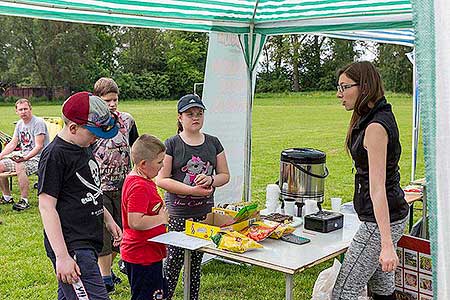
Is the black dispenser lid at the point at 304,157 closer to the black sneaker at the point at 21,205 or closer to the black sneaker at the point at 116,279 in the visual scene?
the black sneaker at the point at 116,279

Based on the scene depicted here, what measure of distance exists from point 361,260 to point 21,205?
16.7ft

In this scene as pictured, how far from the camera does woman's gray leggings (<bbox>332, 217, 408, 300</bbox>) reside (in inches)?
101

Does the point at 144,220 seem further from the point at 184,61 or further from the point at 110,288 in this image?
the point at 184,61

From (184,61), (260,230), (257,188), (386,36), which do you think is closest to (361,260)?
(260,230)

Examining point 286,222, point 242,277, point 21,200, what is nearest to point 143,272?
point 286,222

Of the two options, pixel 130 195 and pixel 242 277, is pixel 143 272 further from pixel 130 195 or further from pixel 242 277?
pixel 242 277

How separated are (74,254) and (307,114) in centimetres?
1787

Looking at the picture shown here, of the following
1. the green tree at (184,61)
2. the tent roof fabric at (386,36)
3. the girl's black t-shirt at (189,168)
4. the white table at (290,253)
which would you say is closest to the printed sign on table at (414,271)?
the white table at (290,253)

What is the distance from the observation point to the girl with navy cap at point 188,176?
3309 millimetres

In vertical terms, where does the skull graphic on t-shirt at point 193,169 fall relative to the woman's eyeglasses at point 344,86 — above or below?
below

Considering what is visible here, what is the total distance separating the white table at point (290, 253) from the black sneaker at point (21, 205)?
4220 millimetres

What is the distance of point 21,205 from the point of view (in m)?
6.67

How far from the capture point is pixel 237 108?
15.2ft

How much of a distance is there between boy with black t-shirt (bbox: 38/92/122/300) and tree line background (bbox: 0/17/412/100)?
24953 millimetres
